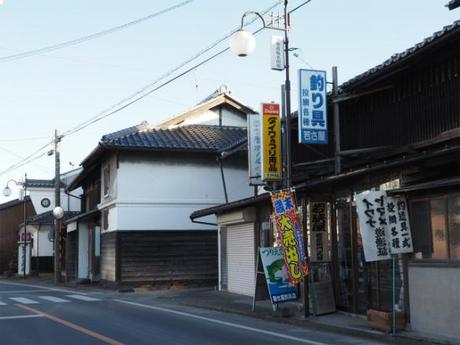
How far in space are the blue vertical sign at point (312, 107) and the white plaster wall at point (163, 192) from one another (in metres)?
13.5

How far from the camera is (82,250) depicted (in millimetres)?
35344

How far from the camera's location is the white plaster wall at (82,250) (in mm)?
35225

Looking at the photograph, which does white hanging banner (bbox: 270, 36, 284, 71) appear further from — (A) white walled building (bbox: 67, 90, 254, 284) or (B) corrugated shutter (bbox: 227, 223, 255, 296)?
(A) white walled building (bbox: 67, 90, 254, 284)

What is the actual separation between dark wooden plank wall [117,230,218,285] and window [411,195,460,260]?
659 inches

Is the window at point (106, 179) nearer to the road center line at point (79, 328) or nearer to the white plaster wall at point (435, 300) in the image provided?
the road center line at point (79, 328)

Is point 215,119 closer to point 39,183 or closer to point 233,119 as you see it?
point 233,119

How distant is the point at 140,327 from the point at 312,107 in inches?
266

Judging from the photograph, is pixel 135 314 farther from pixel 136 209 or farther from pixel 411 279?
pixel 136 209

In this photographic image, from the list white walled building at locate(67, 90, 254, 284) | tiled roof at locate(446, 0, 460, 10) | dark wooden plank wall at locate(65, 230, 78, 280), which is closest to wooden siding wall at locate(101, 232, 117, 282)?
white walled building at locate(67, 90, 254, 284)

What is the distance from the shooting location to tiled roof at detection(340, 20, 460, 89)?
1079 cm

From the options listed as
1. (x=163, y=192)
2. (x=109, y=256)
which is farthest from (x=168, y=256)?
(x=109, y=256)

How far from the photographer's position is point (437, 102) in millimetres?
12625

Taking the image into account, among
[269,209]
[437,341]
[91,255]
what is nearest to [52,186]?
[91,255]

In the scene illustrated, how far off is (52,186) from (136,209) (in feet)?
82.2
